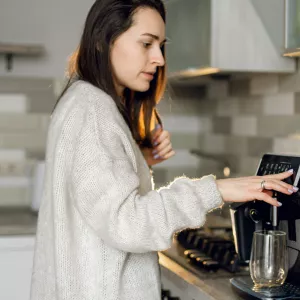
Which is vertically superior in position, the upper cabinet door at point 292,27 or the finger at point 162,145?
the upper cabinet door at point 292,27

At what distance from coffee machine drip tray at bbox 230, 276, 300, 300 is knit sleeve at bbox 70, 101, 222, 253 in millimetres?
315

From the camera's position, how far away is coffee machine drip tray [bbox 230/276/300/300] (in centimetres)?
160

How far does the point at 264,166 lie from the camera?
173 cm

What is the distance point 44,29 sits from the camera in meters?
3.26

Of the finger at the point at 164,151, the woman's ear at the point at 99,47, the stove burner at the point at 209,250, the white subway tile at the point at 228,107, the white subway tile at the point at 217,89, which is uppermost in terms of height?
the woman's ear at the point at 99,47

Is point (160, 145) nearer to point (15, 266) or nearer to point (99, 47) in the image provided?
point (99, 47)

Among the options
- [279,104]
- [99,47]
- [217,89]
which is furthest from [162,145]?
[217,89]

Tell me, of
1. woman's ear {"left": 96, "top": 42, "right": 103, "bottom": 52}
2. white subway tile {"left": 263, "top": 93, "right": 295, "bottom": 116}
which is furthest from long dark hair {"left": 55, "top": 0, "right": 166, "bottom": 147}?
white subway tile {"left": 263, "top": 93, "right": 295, "bottom": 116}

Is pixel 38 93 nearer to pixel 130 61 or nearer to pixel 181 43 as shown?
pixel 181 43

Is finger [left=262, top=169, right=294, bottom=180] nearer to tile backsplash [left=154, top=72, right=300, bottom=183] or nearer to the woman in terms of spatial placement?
the woman

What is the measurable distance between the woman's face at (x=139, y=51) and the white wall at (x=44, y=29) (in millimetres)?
1734

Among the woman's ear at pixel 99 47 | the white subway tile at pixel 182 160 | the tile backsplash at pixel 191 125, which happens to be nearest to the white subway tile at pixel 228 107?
the tile backsplash at pixel 191 125

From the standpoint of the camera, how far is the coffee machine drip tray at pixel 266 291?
160 cm

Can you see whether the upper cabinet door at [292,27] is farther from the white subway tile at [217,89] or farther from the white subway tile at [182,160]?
the white subway tile at [182,160]
